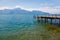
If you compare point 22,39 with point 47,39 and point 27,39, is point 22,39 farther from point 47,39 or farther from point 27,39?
point 47,39

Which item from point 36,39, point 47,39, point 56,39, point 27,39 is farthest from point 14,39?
point 56,39

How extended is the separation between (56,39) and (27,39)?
11.8ft

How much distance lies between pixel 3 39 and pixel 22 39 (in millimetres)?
2464

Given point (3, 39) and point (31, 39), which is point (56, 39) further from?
point (3, 39)

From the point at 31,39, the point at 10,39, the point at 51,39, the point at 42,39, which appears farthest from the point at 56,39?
the point at 10,39

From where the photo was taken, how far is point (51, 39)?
57.2ft

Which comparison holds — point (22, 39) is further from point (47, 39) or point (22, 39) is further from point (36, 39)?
point (47, 39)

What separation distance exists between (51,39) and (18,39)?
13.6 feet

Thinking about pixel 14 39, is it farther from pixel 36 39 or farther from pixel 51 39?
pixel 51 39

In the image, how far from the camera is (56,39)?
685 inches

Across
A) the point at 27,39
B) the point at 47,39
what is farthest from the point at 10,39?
the point at 47,39

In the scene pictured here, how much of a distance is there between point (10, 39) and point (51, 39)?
5.16 m

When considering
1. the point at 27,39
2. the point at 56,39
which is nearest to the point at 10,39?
the point at 27,39

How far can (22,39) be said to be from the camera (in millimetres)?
17719
